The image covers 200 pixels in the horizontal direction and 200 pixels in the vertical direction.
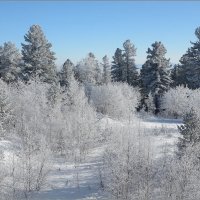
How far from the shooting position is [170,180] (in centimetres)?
2867

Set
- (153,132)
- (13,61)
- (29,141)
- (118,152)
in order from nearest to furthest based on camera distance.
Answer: (118,152)
(29,141)
(153,132)
(13,61)

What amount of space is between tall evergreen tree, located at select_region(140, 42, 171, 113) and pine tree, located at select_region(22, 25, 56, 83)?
1469 cm

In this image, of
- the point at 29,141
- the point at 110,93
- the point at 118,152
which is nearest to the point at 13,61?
the point at 110,93

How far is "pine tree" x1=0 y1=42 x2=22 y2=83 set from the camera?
64.7 metres

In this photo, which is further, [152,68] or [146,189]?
[152,68]

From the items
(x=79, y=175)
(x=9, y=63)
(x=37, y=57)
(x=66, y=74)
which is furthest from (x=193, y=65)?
(x=79, y=175)

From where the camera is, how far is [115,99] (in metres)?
59.4

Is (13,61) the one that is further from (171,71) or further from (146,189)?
(146,189)

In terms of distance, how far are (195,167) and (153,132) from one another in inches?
684

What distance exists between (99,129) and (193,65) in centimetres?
2517

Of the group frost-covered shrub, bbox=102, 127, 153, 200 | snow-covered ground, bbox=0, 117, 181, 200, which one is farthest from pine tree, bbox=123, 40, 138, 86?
frost-covered shrub, bbox=102, 127, 153, 200

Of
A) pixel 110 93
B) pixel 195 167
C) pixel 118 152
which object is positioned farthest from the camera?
pixel 110 93

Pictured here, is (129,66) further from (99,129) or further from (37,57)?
(99,129)

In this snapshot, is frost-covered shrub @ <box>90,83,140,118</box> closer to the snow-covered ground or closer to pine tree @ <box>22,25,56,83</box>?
pine tree @ <box>22,25,56,83</box>
